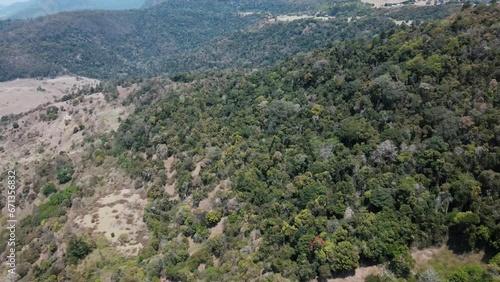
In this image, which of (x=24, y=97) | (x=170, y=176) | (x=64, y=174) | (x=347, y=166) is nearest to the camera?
(x=347, y=166)

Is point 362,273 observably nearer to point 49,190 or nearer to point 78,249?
point 78,249

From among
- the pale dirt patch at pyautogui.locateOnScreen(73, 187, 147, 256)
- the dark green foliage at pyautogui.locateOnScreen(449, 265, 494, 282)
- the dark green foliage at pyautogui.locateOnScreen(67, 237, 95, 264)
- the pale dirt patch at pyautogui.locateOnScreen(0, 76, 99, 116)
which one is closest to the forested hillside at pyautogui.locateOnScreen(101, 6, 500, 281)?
the dark green foliage at pyautogui.locateOnScreen(449, 265, 494, 282)

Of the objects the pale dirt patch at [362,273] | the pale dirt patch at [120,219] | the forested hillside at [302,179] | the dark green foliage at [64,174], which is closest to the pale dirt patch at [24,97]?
the forested hillside at [302,179]

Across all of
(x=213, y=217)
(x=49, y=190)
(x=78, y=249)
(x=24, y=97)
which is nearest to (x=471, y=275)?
(x=213, y=217)

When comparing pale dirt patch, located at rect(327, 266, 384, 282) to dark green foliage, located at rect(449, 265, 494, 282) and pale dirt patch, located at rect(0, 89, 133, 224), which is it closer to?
dark green foliage, located at rect(449, 265, 494, 282)

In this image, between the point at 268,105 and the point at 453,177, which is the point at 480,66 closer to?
the point at 453,177

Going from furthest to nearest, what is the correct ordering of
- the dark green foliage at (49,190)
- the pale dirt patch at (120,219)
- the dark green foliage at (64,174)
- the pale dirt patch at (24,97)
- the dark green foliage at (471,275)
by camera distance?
the pale dirt patch at (24,97), the dark green foliage at (64,174), the dark green foliage at (49,190), the pale dirt patch at (120,219), the dark green foliage at (471,275)

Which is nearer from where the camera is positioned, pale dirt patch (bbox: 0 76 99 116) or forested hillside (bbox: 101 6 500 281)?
forested hillside (bbox: 101 6 500 281)

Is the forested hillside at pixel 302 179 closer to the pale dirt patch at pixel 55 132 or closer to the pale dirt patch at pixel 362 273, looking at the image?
the pale dirt patch at pixel 362 273

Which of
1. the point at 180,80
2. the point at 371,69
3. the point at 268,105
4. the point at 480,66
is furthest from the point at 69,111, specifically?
the point at 480,66
